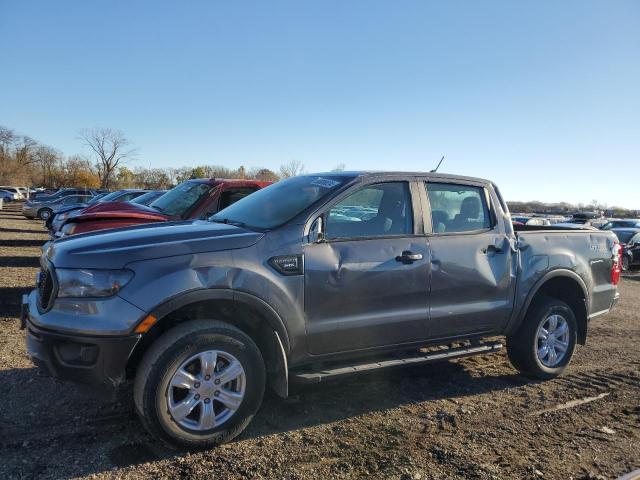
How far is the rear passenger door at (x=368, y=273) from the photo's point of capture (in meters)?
3.67

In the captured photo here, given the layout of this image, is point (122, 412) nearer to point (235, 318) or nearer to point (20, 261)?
point (235, 318)

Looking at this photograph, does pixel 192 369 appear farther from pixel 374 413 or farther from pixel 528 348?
pixel 528 348

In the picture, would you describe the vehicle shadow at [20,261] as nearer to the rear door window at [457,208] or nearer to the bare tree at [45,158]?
the rear door window at [457,208]

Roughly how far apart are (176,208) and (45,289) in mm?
4882

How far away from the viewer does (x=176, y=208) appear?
812 cm

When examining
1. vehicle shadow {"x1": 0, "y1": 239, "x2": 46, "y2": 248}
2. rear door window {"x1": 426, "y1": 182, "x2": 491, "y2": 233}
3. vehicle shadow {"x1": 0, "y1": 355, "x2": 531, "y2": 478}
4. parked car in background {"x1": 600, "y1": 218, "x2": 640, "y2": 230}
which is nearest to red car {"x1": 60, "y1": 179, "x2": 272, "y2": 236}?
vehicle shadow {"x1": 0, "y1": 355, "x2": 531, "y2": 478}

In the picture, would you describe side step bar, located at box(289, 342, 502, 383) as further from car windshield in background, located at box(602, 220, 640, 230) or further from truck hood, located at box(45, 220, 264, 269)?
car windshield in background, located at box(602, 220, 640, 230)

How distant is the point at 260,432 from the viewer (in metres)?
3.64

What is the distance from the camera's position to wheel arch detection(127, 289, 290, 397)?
10.5ft

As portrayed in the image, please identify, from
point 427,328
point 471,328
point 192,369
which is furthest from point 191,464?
point 471,328

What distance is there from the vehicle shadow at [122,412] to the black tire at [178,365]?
131mm

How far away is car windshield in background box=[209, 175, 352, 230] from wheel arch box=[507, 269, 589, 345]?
219 cm

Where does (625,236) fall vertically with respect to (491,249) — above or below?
below

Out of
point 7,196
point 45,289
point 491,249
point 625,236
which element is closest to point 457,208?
point 491,249
